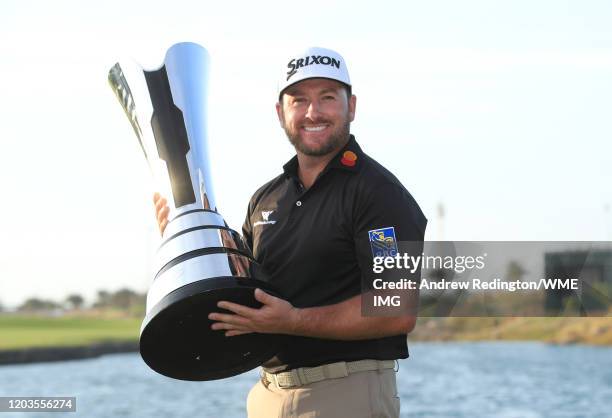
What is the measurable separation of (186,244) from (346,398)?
0.80 m

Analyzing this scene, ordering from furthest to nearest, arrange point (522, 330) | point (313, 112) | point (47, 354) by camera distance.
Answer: point (522, 330), point (47, 354), point (313, 112)

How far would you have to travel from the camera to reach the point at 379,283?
3.22 metres

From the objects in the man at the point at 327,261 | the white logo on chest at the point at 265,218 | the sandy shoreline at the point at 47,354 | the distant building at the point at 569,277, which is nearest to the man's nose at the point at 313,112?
the man at the point at 327,261

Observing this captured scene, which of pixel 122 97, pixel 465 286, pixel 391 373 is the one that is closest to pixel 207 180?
pixel 122 97

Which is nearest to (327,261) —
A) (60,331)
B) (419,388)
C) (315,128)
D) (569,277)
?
(315,128)

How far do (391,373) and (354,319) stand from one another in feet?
1.22

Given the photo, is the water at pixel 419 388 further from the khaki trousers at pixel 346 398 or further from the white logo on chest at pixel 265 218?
the khaki trousers at pixel 346 398

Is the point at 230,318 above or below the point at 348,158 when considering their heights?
below

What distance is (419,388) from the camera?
39.4m

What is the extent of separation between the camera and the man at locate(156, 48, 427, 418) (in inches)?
129

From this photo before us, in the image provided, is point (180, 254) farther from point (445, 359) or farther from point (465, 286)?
point (445, 359)

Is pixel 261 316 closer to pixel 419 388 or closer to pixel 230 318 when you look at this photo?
pixel 230 318

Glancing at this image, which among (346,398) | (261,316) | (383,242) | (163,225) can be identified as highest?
(163,225)

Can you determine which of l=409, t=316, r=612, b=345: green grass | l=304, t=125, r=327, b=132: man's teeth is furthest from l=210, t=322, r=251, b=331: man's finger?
l=409, t=316, r=612, b=345: green grass
